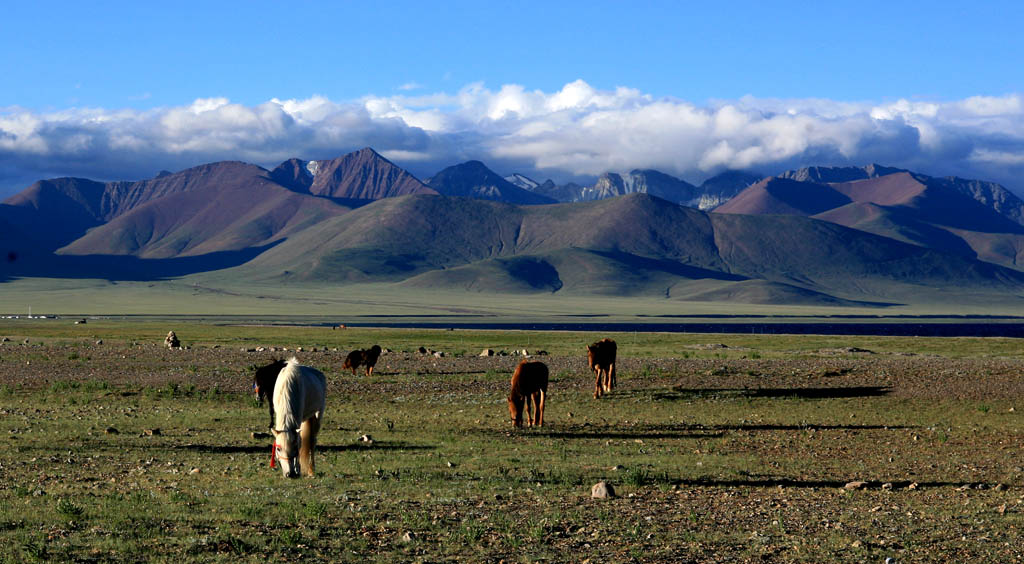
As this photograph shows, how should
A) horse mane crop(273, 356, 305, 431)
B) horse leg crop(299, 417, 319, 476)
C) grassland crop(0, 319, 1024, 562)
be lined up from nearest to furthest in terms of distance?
grassland crop(0, 319, 1024, 562) < horse mane crop(273, 356, 305, 431) < horse leg crop(299, 417, 319, 476)

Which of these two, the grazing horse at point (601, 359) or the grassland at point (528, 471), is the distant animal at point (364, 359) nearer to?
the grassland at point (528, 471)

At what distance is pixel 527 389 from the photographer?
24.3 m

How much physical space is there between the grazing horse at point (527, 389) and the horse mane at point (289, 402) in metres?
8.63

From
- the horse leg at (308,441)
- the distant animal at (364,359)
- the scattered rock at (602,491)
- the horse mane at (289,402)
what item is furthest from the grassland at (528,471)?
the horse mane at (289,402)

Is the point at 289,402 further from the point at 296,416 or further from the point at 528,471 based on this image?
the point at 528,471

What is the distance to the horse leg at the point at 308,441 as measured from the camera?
16547 millimetres

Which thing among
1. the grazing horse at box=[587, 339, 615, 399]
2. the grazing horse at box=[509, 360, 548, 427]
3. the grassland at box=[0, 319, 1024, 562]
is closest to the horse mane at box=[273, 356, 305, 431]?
the grassland at box=[0, 319, 1024, 562]

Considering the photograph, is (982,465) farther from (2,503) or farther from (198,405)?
(198,405)

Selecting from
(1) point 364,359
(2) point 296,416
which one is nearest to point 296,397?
(2) point 296,416

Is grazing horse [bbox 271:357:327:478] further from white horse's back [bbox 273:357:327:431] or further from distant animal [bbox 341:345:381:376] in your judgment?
distant animal [bbox 341:345:381:376]

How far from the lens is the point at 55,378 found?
35.7m

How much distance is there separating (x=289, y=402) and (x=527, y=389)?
9.19m

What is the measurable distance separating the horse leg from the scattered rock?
4.49 metres

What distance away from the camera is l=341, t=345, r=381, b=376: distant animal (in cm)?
3806
